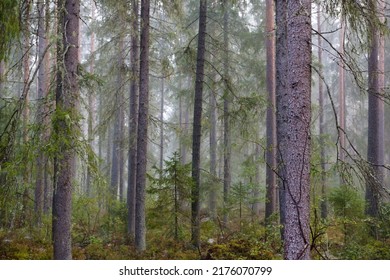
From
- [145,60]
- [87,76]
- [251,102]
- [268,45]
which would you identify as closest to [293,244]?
[87,76]

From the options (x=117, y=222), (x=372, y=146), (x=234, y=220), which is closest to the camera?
(x=372, y=146)

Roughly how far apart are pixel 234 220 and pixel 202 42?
9.55 m

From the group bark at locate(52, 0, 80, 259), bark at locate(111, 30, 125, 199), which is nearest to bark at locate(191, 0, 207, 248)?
bark at locate(111, 30, 125, 199)

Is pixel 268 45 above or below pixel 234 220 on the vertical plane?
above

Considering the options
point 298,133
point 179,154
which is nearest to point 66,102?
point 298,133

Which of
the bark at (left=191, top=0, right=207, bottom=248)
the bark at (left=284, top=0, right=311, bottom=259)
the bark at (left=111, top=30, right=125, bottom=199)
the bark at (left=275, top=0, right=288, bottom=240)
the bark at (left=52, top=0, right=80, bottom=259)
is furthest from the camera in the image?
the bark at (left=111, top=30, right=125, bottom=199)

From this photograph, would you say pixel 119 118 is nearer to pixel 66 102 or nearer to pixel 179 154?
pixel 179 154

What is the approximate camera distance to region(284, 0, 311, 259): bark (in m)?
4.59

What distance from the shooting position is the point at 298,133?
15.2 ft

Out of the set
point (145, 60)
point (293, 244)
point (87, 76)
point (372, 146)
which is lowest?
point (293, 244)

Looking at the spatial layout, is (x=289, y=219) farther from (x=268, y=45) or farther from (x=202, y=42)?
(x=268, y=45)

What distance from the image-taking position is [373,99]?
39.6ft

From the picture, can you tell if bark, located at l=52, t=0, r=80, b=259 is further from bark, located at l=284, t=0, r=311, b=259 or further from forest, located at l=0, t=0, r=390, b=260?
bark, located at l=284, t=0, r=311, b=259

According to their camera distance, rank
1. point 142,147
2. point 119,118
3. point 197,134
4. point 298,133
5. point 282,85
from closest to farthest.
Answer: point 298,133, point 282,85, point 142,147, point 197,134, point 119,118
